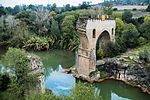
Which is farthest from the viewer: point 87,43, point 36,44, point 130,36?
point 36,44

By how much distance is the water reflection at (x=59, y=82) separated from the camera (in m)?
19.8

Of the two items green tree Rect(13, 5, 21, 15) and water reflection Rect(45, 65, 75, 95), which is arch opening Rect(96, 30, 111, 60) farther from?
green tree Rect(13, 5, 21, 15)

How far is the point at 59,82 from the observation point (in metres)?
21.3

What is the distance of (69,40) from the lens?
3212cm

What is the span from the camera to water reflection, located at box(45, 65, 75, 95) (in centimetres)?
1984

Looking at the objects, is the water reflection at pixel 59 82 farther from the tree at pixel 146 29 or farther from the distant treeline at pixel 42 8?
the distant treeline at pixel 42 8

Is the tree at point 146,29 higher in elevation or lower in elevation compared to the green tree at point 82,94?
lower

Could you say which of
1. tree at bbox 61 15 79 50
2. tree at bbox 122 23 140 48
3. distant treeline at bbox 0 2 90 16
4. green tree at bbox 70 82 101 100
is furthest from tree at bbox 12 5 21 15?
green tree at bbox 70 82 101 100

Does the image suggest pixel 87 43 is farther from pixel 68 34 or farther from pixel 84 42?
pixel 68 34

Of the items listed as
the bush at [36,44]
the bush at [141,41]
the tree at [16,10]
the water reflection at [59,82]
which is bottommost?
the water reflection at [59,82]

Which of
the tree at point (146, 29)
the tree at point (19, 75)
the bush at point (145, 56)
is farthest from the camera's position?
the tree at point (146, 29)

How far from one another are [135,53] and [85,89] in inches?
572

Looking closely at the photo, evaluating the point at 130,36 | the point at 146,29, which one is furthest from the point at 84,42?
the point at 146,29

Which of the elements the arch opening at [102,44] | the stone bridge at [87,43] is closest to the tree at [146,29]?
the arch opening at [102,44]
